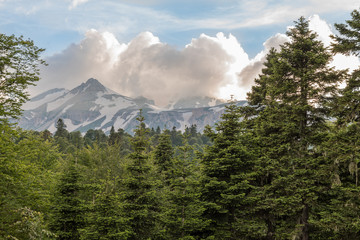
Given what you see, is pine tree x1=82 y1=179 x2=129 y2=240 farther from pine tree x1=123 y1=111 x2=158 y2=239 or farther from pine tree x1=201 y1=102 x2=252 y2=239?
pine tree x1=201 y1=102 x2=252 y2=239

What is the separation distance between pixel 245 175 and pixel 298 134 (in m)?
4.51

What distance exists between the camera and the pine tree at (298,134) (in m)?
15.9

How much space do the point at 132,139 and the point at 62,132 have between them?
281ft

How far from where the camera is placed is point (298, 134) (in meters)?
17.4

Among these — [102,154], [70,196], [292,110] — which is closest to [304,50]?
[292,110]

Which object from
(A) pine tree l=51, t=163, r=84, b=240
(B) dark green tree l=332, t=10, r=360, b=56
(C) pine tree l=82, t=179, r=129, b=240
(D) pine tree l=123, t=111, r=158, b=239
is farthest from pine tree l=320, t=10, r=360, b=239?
(A) pine tree l=51, t=163, r=84, b=240

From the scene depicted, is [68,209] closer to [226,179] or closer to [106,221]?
[106,221]

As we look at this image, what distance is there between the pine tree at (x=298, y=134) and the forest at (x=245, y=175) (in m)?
0.07

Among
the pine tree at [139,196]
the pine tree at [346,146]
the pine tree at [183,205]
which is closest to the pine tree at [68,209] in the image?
the pine tree at [139,196]

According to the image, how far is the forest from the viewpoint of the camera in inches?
562

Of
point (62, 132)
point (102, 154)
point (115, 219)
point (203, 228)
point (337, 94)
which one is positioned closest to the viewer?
point (115, 219)

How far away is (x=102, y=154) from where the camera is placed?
36.8m

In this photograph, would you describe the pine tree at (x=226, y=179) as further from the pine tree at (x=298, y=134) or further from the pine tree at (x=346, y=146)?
the pine tree at (x=346, y=146)

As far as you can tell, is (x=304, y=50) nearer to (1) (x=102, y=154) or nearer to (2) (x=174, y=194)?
(2) (x=174, y=194)
